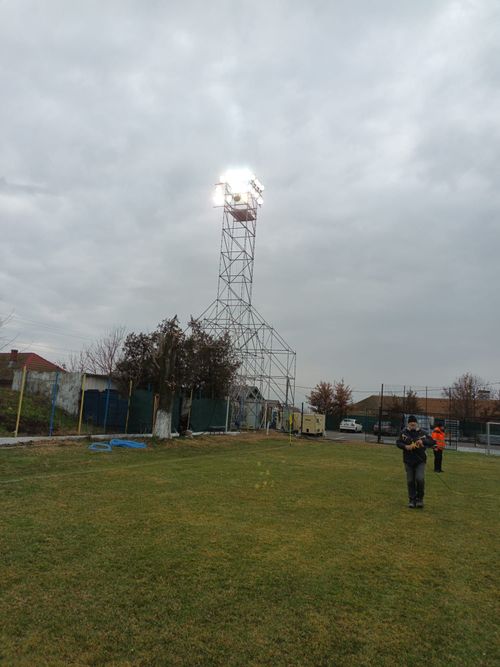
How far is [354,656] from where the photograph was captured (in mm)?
3230

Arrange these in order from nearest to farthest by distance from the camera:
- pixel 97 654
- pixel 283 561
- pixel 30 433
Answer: pixel 97 654 < pixel 283 561 < pixel 30 433

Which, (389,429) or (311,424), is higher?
(311,424)

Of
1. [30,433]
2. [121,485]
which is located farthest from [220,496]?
[30,433]

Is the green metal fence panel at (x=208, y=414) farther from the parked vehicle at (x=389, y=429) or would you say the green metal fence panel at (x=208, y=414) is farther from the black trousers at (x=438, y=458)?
the parked vehicle at (x=389, y=429)

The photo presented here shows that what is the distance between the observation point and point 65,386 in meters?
22.9

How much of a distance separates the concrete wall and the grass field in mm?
13704

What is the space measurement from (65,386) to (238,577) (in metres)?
20.3

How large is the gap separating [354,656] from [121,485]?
22.0ft

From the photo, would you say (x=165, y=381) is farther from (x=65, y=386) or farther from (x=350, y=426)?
(x=350, y=426)

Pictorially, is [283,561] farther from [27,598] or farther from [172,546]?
[27,598]

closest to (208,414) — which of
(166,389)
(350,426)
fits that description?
(166,389)

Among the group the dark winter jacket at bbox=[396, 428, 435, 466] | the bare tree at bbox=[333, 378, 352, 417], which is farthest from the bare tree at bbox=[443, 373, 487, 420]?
the dark winter jacket at bbox=[396, 428, 435, 466]

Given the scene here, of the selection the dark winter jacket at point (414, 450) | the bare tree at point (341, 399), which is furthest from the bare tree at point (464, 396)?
the dark winter jacket at point (414, 450)

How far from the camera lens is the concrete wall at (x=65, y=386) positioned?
22.5 meters
